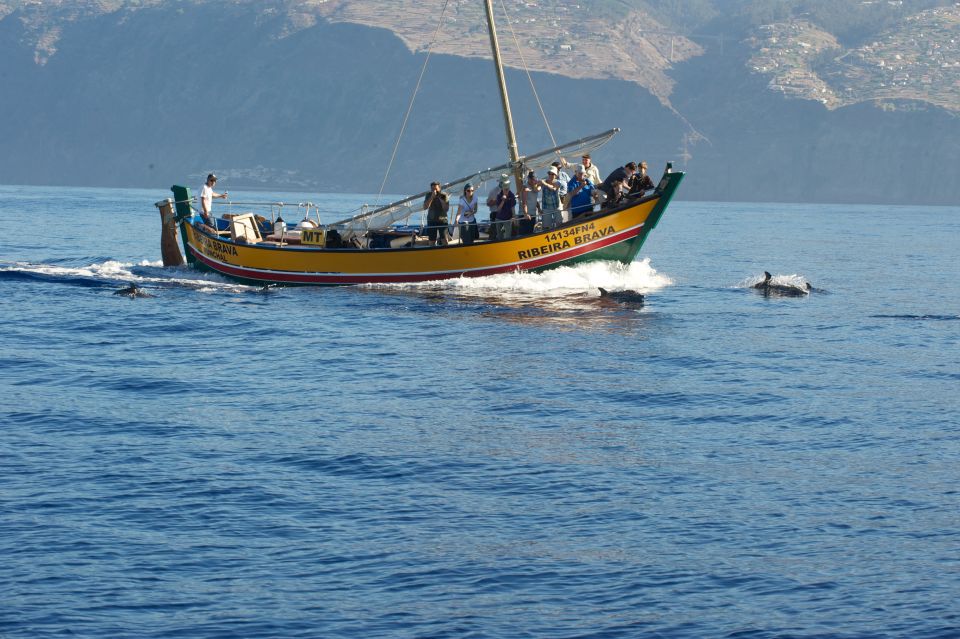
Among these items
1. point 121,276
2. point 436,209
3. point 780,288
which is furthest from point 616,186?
point 121,276

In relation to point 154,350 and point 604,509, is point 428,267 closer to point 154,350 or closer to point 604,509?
point 154,350

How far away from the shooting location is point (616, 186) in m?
33.0

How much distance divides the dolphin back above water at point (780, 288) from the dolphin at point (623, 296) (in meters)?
6.44

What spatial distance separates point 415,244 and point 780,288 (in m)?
12.7

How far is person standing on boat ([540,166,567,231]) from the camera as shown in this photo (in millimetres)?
32781

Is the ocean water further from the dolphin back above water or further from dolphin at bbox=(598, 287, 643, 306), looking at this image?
the dolphin back above water

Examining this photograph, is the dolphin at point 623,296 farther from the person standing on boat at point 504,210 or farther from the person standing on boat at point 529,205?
the person standing on boat at point 504,210

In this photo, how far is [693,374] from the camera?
24000mm

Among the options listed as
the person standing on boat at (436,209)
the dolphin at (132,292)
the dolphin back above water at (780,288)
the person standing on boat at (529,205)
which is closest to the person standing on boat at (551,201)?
the person standing on boat at (529,205)

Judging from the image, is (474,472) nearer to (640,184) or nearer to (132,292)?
(640,184)

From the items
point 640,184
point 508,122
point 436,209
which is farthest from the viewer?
point 508,122

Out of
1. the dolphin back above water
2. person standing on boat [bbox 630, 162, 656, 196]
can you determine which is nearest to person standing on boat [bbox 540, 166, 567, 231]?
person standing on boat [bbox 630, 162, 656, 196]

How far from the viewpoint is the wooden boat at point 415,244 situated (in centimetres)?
3306

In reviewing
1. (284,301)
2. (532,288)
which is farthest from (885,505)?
(284,301)
